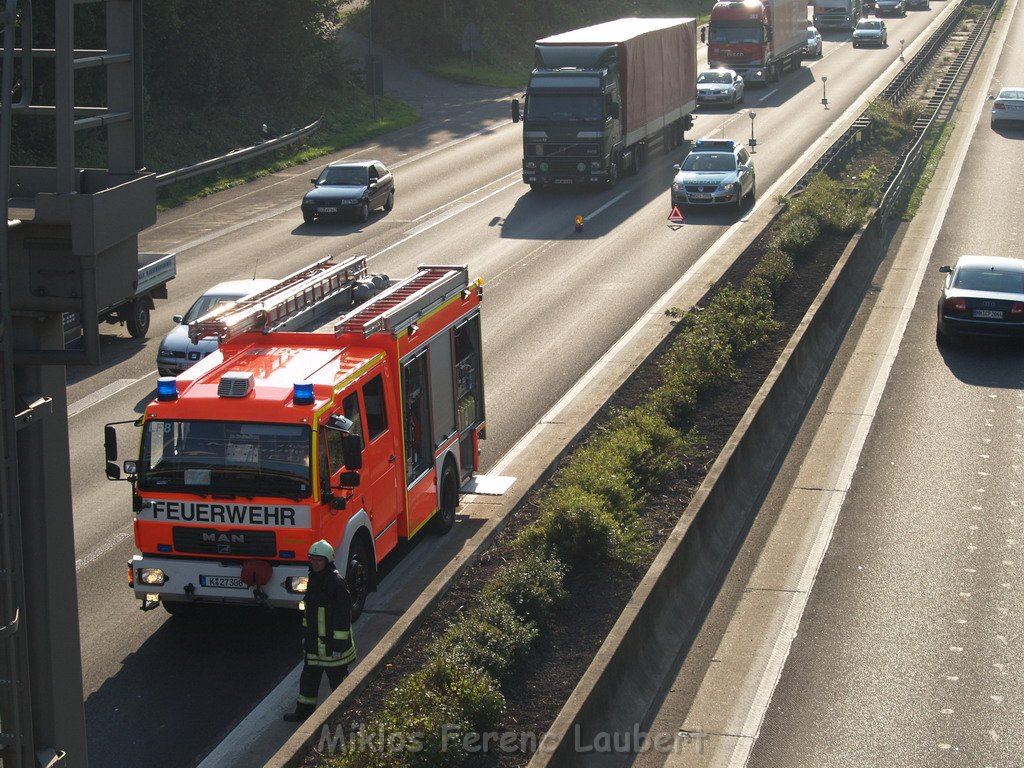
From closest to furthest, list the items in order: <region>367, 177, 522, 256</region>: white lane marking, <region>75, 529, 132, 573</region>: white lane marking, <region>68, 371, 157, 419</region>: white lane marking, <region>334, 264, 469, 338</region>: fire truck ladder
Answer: <region>334, 264, 469, 338</region>: fire truck ladder, <region>75, 529, 132, 573</region>: white lane marking, <region>68, 371, 157, 419</region>: white lane marking, <region>367, 177, 522, 256</region>: white lane marking

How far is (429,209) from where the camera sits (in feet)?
128

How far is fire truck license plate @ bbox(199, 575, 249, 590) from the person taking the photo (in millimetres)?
12562

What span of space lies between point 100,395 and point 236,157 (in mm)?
22787

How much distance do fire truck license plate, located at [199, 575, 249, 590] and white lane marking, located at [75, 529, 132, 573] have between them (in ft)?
9.82

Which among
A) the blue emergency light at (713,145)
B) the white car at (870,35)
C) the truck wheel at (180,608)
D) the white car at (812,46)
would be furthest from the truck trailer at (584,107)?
the white car at (870,35)

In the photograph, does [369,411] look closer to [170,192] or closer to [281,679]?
[281,679]

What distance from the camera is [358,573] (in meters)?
13.4

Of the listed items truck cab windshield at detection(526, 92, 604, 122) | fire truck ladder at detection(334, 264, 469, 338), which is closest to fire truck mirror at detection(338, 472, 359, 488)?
fire truck ladder at detection(334, 264, 469, 338)

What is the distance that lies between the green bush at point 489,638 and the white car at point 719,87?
47.0 metres

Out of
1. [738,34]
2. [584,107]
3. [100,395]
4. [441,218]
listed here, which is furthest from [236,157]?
[738,34]

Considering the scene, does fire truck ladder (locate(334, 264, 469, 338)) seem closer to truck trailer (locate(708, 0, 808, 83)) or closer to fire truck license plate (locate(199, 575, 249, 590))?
fire truck license plate (locate(199, 575, 249, 590))

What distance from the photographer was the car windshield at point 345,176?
37.8 metres

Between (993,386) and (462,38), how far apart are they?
50.7m

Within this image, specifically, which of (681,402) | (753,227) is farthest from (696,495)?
(753,227)
